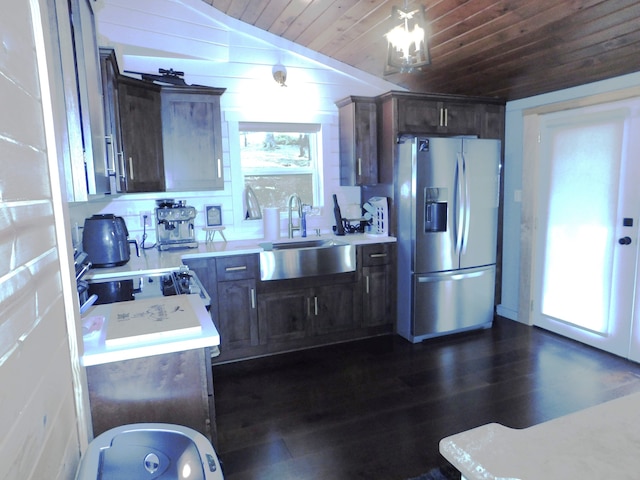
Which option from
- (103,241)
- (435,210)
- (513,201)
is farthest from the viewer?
(513,201)

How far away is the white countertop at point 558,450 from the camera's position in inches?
25.4

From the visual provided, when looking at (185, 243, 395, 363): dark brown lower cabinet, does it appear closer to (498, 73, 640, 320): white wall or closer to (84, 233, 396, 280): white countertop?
(84, 233, 396, 280): white countertop

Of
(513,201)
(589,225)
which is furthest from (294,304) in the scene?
(589,225)

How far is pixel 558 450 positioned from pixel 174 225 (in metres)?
3.10

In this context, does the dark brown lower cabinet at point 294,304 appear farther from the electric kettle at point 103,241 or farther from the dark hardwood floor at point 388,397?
the electric kettle at point 103,241

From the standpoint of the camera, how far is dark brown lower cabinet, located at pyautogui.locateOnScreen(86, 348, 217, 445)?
1372mm

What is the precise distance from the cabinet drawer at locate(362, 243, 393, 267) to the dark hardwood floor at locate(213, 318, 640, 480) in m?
0.70

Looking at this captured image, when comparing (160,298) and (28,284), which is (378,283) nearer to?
(160,298)

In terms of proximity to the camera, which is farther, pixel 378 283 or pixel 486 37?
pixel 378 283

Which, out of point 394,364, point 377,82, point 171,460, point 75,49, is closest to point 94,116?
point 75,49

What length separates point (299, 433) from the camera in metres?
2.33

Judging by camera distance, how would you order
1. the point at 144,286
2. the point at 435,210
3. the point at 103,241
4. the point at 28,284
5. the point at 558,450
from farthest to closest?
1. the point at 435,210
2. the point at 103,241
3. the point at 144,286
4. the point at 28,284
5. the point at 558,450

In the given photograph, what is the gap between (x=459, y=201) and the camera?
360 centimetres

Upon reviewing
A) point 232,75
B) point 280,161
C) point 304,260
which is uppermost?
point 232,75
